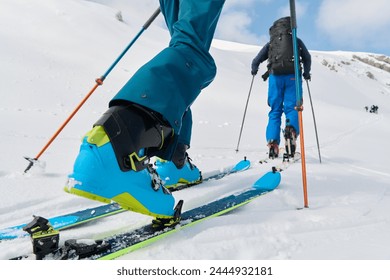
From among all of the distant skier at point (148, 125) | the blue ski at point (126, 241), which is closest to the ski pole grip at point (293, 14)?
the distant skier at point (148, 125)

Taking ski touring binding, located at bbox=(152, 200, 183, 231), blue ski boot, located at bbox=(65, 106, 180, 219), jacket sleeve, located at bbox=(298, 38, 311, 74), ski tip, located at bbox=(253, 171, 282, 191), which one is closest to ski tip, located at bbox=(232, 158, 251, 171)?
ski tip, located at bbox=(253, 171, 282, 191)

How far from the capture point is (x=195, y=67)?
1710 millimetres

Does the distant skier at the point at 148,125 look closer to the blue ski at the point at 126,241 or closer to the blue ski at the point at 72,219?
the blue ski at the point at 126,241

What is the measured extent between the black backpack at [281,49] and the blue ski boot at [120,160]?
394cm

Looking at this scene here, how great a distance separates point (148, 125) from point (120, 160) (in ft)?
0.67

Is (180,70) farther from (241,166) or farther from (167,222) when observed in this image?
(241,166)

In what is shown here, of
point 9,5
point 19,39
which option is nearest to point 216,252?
point 19,39

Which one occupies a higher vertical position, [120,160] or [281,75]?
[281,75]

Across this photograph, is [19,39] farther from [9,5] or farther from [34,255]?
[34,255]

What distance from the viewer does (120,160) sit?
144cm

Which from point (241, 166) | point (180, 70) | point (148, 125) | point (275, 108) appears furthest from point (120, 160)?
point (275, 108)

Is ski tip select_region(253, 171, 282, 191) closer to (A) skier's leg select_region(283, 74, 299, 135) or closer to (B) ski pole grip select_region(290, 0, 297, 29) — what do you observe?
(B) ski pole grip select_region(290, 0, 297, 29)

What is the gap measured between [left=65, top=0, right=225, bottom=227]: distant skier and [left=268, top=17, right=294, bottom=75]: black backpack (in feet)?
11.3
